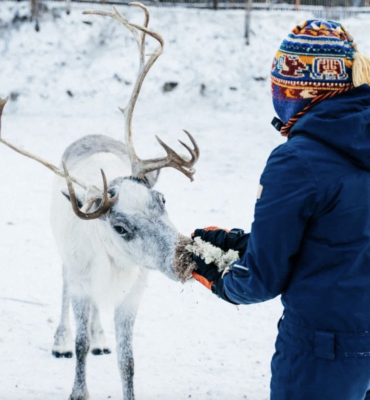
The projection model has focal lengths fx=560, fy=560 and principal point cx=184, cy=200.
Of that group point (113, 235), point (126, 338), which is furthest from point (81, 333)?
point (113, 235)

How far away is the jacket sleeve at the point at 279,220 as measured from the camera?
5.44ft

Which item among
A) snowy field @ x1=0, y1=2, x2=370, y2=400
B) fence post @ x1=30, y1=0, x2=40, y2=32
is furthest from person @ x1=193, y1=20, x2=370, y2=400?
fence post @ x1=30, y1=0, x2=40, y2=32

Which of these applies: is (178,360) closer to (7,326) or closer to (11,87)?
(7,326)


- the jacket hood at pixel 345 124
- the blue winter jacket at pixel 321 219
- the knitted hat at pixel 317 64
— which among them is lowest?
the blue winter jacket at pixel 321 219

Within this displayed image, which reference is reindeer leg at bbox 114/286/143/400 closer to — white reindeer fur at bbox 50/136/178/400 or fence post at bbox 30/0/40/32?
white reindeer fur at bbox 50/136/178/400

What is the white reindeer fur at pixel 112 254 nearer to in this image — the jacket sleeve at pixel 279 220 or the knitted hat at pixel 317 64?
the jacket sleeve at pixel 279 220

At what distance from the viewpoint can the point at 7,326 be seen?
14.5 ft

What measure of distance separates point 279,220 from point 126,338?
218 centimetres

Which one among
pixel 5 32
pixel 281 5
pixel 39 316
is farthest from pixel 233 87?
pixel 39 316

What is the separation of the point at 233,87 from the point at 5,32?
6.19 m

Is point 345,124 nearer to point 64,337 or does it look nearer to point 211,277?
point 211,277

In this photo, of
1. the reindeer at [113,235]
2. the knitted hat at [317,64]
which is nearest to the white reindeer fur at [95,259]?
the reindeer at [113,235]

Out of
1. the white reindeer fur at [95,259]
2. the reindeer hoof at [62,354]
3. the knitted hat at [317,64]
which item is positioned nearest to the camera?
the knitted hat at [317,64]

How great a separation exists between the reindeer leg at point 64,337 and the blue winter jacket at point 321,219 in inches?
107
